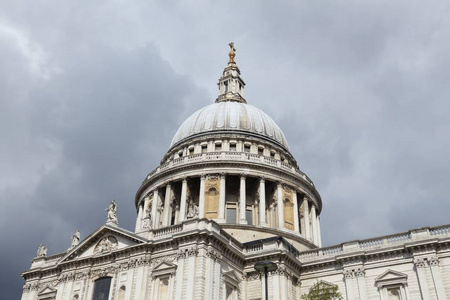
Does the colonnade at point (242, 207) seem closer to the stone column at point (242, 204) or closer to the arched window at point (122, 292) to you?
the stone column at point (242, 204)

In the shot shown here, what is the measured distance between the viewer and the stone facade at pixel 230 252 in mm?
36312

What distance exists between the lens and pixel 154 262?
37625mm

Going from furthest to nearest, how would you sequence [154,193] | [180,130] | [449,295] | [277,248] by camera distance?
[180,130], [154,193], [277,248], [449,295]

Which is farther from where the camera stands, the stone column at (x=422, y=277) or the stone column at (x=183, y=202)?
the stone column at (x=183, y=202)

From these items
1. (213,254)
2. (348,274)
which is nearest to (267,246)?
(213,254)

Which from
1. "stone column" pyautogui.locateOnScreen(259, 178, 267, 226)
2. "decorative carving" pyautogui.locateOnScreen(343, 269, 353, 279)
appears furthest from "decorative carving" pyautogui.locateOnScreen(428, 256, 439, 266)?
"stone column" pyautogui.locateOnScreen(259, 178, 267, 226)

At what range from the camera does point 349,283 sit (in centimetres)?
3903

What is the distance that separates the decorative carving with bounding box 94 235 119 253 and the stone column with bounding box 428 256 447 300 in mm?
24494

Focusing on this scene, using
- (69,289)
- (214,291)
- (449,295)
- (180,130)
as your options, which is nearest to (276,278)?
(214,291)

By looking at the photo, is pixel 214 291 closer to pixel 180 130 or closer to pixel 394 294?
pixel 394 294

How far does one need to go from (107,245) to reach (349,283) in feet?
65.3

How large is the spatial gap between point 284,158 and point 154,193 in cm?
1684

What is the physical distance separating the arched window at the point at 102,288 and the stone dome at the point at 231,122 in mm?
25825

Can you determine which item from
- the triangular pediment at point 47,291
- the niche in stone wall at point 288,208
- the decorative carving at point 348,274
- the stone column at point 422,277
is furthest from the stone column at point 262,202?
the triangular pediment at point 47,291
